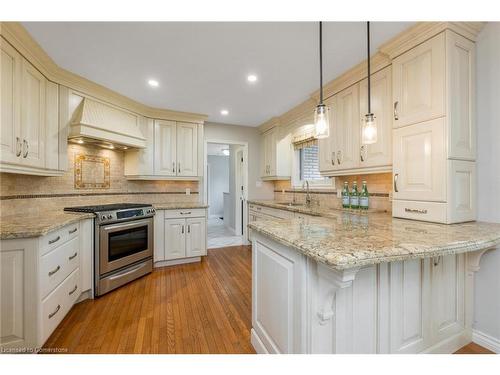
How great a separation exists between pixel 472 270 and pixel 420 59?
1.58 meters

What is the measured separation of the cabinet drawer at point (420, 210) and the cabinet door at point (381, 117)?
1.33 ft

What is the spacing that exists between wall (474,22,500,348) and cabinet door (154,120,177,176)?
3531 millimetres

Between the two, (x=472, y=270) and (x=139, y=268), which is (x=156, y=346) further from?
(x=472, y=270)

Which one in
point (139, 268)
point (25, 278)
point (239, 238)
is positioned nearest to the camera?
point (25, 278)

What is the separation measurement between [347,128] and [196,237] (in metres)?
2.60

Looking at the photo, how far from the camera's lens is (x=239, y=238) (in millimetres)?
5031

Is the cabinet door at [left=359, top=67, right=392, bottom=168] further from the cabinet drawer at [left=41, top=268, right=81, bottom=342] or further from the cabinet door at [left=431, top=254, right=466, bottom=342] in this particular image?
the cabinet drawer at [left=41, top=268, right=81, bottom=342]

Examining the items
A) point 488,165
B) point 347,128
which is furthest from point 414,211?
point 347,128

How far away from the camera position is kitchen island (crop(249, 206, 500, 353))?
3.17ft

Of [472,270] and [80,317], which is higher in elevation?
[472,270]

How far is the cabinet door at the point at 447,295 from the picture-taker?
1.45 m
